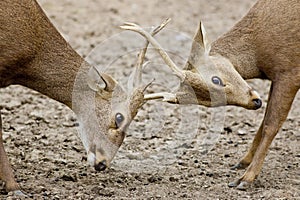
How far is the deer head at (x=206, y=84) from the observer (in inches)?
281

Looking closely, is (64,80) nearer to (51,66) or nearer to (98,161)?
(51,66)

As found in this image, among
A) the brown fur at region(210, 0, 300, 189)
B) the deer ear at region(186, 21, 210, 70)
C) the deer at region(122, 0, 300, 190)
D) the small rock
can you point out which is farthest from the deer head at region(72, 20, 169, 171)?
the small rock

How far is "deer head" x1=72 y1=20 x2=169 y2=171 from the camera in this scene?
6789 millimetres

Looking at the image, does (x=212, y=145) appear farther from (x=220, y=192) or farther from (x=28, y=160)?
(x=28, y=160)

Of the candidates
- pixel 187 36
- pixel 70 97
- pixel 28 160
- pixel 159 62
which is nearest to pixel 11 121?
pixel 28 160

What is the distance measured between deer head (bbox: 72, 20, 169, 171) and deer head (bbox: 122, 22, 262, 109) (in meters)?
0.37

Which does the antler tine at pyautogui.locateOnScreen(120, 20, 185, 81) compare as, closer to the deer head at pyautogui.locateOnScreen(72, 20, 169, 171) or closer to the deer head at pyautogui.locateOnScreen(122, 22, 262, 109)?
the deer head at pyautogui.locateOnScreen(122, 22, 262, 109)

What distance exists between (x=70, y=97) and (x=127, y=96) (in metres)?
0.59

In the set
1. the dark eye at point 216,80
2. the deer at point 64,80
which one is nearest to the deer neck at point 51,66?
the deer at point 64,80

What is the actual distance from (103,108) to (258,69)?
165cm

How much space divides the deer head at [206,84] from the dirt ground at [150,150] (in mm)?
755

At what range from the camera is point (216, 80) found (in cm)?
719

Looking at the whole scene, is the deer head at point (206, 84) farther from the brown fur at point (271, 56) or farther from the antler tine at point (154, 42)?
the brown fur at point (271, 56)

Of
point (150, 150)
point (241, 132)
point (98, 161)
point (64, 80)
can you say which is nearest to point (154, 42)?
point (64, 80)
